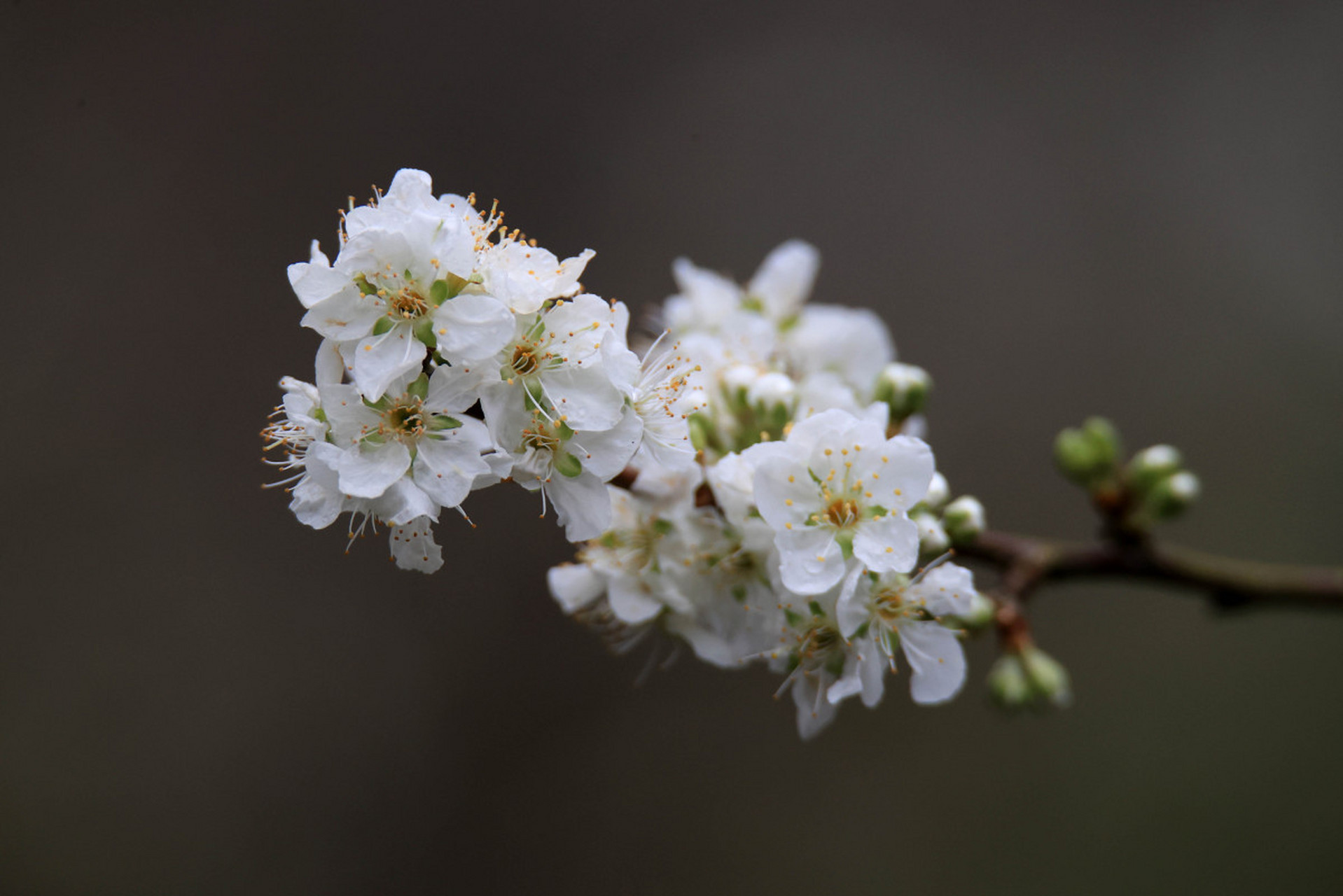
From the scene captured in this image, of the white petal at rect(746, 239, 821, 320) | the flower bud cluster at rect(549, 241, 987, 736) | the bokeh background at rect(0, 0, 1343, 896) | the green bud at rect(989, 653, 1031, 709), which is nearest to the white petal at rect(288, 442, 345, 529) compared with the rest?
the flower bud cluster at rect(549, 241, 987, 736)

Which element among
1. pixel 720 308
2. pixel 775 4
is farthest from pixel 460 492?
pixel 775 4

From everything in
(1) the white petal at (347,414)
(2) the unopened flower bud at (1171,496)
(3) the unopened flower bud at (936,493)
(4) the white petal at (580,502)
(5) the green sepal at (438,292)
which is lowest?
(2) the unopened flower bud at (1171,496)

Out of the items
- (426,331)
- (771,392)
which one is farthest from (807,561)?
(426,331)

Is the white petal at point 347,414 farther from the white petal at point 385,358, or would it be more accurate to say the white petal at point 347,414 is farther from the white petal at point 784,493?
the white petal at point 784,493

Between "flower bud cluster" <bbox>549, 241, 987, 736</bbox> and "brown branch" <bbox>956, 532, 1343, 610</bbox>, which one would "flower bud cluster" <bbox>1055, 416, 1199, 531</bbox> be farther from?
"flower bud cluster" <bbox>549, 241, 987, 736</bbox>

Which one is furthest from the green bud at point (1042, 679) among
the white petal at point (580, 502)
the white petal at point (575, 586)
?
the white petal at point (580, 502)
